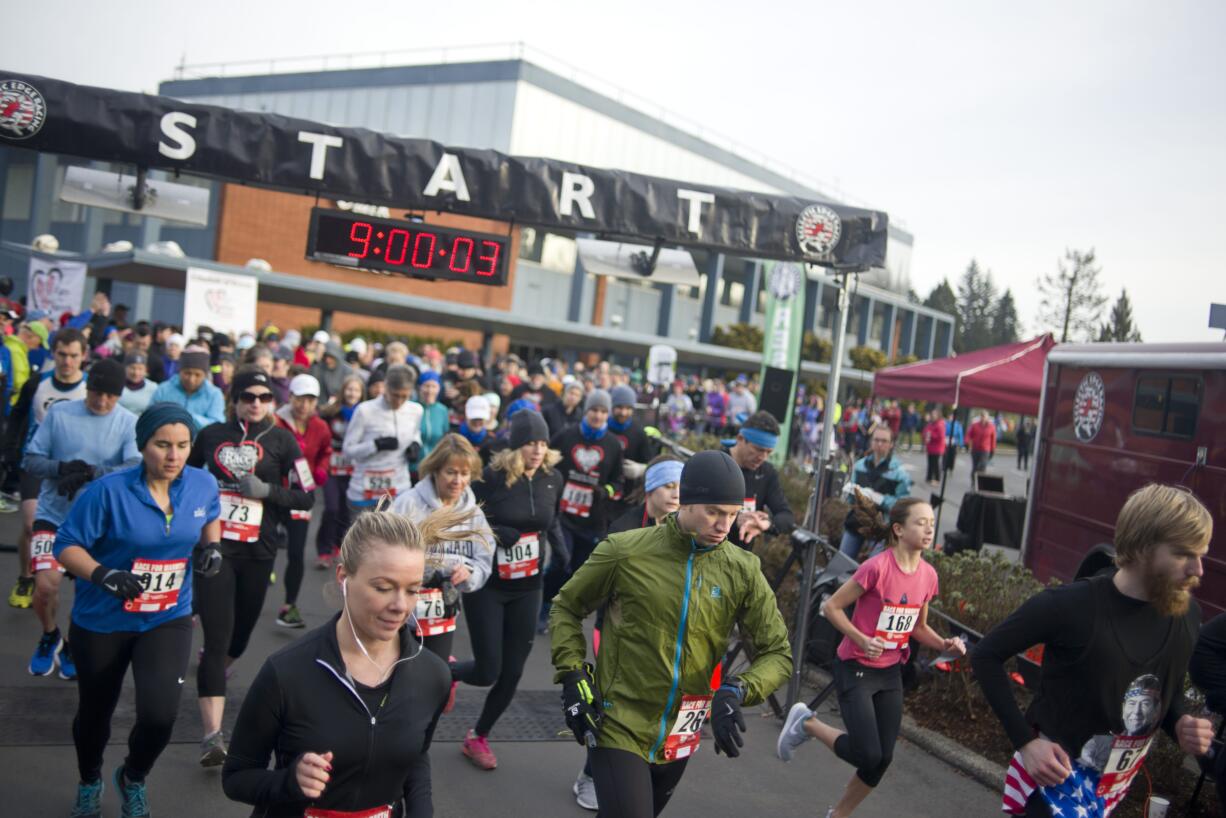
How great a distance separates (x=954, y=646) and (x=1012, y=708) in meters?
1.62

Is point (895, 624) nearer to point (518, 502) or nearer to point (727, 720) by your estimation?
point (727, 720)

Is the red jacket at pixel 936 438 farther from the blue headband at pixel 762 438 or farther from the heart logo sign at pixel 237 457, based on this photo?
the heart logo sign at pixel 237 457

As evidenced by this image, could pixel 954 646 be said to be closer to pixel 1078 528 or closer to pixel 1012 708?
pixel 1012 708

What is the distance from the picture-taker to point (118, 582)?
13.0 feet

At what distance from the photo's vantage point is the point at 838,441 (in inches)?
1363

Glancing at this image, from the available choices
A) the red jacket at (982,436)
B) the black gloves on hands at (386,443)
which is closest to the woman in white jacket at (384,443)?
the black gloves on hands at (386,443)

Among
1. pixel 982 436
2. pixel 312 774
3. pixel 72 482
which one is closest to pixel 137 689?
pixel 72 482

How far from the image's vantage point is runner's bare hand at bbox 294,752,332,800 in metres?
2.48

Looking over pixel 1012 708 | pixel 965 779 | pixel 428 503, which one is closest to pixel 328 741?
pixel 1012 708

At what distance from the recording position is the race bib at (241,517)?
5.63m

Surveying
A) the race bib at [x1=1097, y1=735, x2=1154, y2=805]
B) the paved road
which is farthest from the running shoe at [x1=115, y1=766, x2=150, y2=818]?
the race bib at [x1=1097, y1=735, x2=1154, y2=805]

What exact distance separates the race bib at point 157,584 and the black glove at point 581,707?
6.39 feet

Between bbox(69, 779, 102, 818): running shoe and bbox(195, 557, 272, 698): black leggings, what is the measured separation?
29.7 inches

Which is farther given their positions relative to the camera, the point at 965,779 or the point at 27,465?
the point at 965,779
